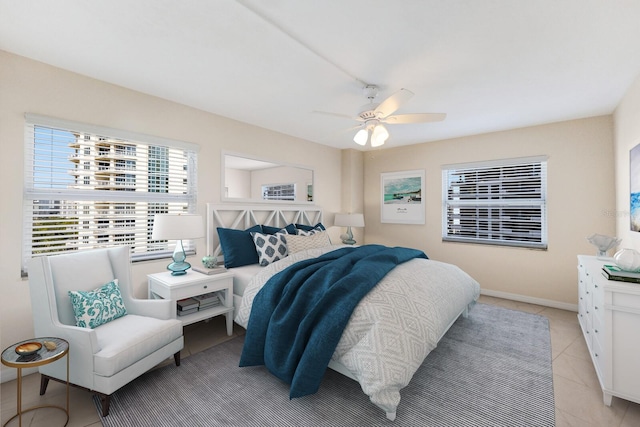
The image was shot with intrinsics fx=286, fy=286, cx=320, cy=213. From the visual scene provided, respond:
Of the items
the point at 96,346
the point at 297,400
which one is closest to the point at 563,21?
the point at 297,400

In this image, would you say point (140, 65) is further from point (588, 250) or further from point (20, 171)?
point (588, 250)

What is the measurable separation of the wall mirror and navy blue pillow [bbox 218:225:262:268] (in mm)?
537

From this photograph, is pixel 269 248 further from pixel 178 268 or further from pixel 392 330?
pixel 392 330

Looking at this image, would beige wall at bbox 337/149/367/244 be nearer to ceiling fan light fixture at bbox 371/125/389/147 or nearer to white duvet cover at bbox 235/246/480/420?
ceiling fan light fixture at bbox 371/125/389/147

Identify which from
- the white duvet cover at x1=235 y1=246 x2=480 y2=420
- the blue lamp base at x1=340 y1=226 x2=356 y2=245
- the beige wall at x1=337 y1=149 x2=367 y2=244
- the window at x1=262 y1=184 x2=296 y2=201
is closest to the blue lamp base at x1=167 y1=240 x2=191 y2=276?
the white duvet cover at x1=235 y1=246 x2=480 y2=420

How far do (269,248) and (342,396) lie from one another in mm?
1801

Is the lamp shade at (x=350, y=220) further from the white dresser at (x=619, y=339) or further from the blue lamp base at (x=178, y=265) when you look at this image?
the white dresser at (x=619, y=339)

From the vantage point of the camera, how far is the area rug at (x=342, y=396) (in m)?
1.85

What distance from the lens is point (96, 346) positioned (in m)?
1.88

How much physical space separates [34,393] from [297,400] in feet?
6.37

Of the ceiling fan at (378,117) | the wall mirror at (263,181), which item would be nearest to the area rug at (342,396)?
the wall mirror at (263,181)

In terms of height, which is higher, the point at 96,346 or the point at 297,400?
the point at 96,346

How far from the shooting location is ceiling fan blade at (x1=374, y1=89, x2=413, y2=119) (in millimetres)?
2238

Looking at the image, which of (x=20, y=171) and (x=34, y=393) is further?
(x=20, y=171)
